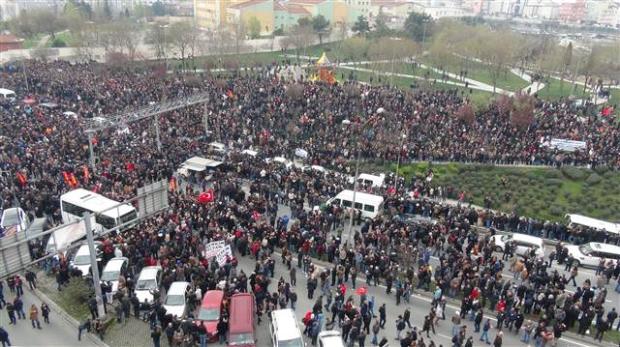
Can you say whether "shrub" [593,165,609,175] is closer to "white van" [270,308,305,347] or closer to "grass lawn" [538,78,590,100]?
"grass lawn" [538,78,590,100]

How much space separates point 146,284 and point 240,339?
472 centimetres

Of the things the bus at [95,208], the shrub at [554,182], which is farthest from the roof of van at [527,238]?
the bus at [95,208]

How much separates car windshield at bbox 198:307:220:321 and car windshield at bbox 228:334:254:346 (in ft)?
3.94

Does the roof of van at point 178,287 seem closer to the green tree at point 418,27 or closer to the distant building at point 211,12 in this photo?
the green tree at point 418,27

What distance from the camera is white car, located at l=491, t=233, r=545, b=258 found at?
21891 millimetres

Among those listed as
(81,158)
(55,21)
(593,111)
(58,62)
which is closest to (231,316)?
(81,158)

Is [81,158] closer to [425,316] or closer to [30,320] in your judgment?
[30,320]

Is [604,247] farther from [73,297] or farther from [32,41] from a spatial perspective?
[32,41]

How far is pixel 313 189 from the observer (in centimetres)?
Result: 2697

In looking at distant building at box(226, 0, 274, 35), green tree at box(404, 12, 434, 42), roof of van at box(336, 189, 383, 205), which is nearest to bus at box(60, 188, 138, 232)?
roof of van at box(336, 189, 383, 205)

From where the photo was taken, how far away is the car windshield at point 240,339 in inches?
603

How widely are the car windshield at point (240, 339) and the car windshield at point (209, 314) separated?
120 centimetres

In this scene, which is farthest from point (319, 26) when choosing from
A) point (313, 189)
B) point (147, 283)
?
point (147, 283)

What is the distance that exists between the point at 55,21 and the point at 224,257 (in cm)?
8446
